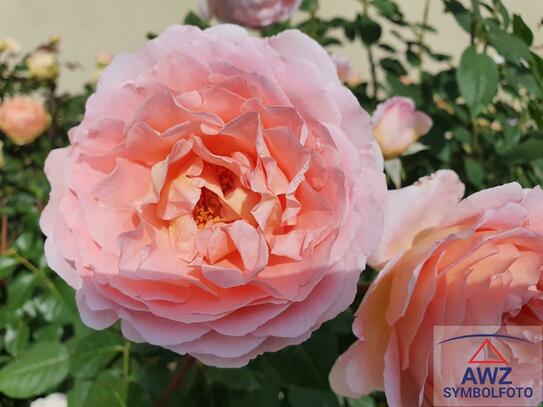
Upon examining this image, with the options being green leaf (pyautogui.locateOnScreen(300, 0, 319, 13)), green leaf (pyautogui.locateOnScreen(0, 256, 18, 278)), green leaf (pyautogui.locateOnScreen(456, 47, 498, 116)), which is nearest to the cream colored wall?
green leaf (pyautogui.locateOnScreen(300, 0, 319, 13))

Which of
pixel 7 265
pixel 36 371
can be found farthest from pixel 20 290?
pixel 36 371

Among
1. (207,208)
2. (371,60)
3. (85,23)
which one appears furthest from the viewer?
(85,23)

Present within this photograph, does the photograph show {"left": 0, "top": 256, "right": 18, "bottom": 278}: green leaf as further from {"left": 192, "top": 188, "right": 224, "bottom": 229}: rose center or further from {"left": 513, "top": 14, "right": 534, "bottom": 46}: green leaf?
{"left": 513, "top": 14, "right": 534, "bottom": 46}: green leaf

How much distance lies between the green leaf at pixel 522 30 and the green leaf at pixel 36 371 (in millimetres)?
823

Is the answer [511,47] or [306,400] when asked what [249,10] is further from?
[306,400]

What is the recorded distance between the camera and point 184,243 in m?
0.53

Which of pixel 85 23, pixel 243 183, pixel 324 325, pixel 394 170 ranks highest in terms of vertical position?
pixel 243 183

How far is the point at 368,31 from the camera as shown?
41.8 inches

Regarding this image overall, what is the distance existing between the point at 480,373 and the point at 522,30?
47 cm

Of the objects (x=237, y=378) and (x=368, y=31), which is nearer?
(x=237, y=378)

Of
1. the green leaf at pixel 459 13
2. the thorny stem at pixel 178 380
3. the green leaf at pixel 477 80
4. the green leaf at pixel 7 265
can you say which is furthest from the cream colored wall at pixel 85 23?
the thorny stem at pixel 178 380

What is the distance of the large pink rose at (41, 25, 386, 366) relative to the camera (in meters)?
0.46

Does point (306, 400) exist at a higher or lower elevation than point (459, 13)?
lower

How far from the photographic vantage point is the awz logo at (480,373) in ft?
1.56
